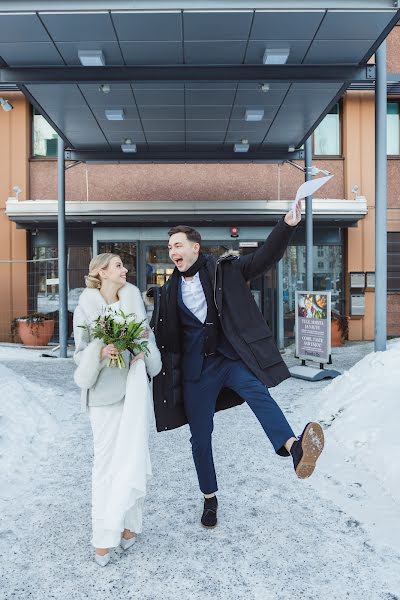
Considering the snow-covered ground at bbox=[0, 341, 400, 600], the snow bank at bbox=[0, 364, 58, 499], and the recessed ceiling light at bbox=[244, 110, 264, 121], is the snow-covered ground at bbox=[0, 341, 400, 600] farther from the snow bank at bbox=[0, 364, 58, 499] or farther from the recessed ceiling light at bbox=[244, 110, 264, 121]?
the recessed ceiling light at bbox=[244, 110, 264, 121]

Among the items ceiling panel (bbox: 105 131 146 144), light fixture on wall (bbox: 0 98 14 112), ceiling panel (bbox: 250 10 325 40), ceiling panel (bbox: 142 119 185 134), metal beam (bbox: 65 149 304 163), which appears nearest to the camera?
ceiling panel (bbox: 250 10 325 40)

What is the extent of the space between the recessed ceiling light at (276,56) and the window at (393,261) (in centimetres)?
873

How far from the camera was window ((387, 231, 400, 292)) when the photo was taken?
14398 millimetres

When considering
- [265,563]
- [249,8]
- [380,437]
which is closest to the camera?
[265,563]

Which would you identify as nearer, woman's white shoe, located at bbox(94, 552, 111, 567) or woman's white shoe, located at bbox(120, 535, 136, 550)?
woman's white shoe, located at bbox(94, 552, 111, 567)

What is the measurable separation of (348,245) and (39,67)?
31.3 ft

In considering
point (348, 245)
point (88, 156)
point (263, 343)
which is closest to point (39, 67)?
point (88, 156)

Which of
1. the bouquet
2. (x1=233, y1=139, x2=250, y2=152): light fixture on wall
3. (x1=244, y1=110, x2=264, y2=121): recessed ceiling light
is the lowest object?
the bouquet

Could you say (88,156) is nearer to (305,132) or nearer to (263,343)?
(305,132)

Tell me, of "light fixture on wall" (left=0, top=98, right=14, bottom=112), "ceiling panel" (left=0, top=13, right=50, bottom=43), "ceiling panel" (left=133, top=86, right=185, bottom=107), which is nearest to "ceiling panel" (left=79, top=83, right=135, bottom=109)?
"ceiling panel" (left=133, top=86, right=185, bottom=107)

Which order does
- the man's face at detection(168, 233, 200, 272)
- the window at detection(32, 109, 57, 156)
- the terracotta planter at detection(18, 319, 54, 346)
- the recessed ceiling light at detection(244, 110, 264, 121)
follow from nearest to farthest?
→ the man's face at detection(168, 233, 200, 272), the recessed ceiling light at detection(244, 110, 264, 121), the terracotta planter at detection(18, 319, 54, 346), the window at detection(32, 109, 57, 156)

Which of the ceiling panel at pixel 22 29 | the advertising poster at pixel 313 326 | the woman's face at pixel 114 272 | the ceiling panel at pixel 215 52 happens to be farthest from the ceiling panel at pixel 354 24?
the woman's face at pixel 114 272

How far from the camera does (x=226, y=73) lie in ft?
23.4

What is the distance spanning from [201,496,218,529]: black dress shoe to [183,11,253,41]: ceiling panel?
5015 mm
